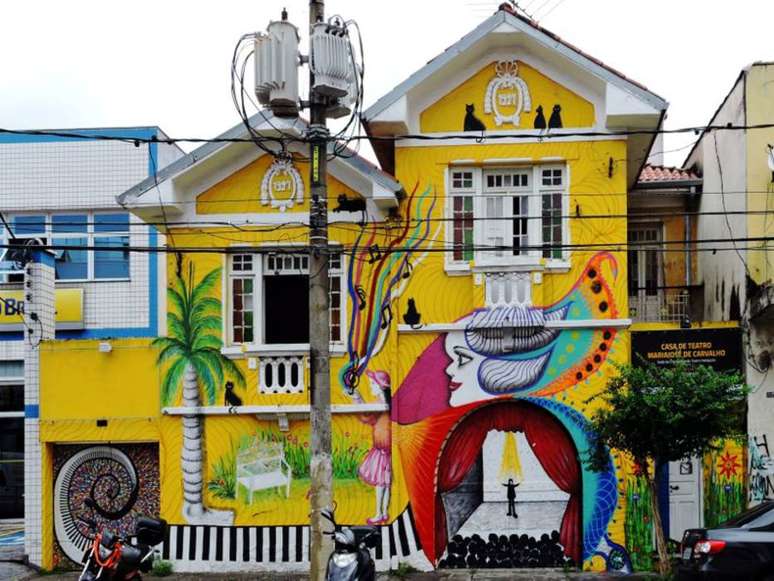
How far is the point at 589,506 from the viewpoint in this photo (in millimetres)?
16250

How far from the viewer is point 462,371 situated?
16.5m

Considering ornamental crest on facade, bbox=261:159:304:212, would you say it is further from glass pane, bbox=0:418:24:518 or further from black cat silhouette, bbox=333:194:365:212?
glass pane, bbox=0:418:24:518

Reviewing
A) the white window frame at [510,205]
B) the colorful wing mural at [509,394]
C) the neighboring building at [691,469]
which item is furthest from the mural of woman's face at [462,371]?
the neighboring building at [691,469]

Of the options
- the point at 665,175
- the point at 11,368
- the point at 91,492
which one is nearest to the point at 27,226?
the point at 11,368

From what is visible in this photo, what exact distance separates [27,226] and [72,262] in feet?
4.34

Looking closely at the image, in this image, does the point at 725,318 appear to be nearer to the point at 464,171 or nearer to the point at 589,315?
the point at 589,315

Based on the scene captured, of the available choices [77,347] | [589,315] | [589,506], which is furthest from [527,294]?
[77,347]

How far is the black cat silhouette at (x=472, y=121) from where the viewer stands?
55.5 feet

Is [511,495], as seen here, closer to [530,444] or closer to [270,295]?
[530,444]

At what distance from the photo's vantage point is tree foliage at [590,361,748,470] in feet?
45.9

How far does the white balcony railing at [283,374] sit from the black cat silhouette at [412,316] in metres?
1.75

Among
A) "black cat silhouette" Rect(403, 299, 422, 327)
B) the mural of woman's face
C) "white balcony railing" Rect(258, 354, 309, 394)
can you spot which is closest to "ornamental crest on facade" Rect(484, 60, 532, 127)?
"black cat silhouette" Rect(403, 299, 422, 327)

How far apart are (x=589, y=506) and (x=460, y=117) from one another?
6611mm

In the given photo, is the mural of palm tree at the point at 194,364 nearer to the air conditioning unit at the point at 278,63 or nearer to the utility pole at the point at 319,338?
the utility pole at the point at 319,338
